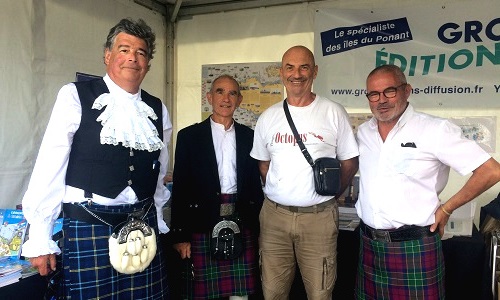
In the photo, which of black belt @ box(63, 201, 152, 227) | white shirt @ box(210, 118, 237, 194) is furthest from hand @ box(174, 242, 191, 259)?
black belt @ box(63, 201, 152, 227)

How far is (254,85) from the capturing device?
3.70 meters

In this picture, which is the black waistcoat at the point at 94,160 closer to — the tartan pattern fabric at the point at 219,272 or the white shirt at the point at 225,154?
the white shirt at the point at 225,154

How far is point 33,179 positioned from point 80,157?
18cm

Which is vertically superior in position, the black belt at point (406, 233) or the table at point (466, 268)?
the black belt at point (406, 233)

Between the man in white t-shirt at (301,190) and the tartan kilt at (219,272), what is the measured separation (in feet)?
0.55

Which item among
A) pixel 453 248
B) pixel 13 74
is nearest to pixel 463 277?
pixel 453 248

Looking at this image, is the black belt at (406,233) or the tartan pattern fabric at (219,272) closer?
the black belt at (406,233)

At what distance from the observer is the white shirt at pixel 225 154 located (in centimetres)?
222

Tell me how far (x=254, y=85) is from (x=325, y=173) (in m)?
1.97

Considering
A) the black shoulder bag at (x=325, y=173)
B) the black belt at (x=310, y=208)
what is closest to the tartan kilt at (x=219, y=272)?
the black belt at (x=310, y=208)

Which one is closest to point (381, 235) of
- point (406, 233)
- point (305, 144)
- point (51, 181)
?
point (406, 233)

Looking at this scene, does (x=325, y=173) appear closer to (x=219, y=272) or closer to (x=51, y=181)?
(x=219, y=272)

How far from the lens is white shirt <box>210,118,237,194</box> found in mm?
2223

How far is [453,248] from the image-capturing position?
2377mm
